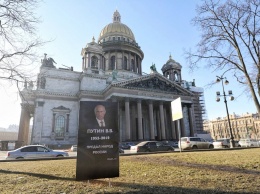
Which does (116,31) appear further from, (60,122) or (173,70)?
(60,122)

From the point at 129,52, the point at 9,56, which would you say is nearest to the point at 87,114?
the point at 9,56

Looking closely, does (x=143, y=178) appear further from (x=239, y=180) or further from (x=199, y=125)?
(x=199, y=125)

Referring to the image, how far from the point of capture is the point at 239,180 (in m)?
6.21

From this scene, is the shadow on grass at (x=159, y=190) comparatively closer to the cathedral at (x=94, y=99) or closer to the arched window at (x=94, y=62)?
the cathedral at (x=94, y=99)

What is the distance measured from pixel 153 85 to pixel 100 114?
35.8 m

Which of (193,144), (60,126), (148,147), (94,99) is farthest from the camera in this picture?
(94,99)

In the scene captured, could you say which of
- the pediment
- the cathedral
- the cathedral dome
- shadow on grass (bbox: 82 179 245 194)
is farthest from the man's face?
the cathedral dome

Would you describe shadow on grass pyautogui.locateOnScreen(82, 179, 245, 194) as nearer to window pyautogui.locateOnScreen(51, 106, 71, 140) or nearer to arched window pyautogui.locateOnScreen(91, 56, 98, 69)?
window pyautogui.locateOnScreen(51, 106, 71, 140)

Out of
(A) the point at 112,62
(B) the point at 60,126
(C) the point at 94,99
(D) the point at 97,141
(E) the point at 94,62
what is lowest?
(D) the point at 97,141

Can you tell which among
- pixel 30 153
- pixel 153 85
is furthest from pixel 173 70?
pixel 30 153

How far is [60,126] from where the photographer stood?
39312mm

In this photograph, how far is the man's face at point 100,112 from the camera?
6105mm

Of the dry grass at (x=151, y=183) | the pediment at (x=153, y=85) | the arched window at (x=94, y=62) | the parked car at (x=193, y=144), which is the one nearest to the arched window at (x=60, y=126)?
the pediment at (x=153, y=85)

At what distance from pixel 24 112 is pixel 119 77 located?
21.4 meters
